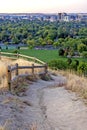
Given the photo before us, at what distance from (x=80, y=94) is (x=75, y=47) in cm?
6029

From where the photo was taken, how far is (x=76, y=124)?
877cm

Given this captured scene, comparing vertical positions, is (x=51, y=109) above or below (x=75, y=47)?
above

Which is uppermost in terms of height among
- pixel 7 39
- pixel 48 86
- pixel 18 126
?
pixel 18 126

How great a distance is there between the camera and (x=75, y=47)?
7119 cm

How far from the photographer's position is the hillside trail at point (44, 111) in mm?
8305

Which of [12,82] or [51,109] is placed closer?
[51,109]

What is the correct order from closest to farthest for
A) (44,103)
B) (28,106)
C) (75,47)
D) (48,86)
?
1. (28,106)
2. (44,103)
3. (48,86)
4. (75,47)

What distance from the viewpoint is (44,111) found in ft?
32.1

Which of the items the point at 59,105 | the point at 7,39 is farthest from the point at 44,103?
the point at 7,39

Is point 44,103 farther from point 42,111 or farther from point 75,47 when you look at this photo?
point 75,47

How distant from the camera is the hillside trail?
8305 millimetres

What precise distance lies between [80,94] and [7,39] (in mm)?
81455

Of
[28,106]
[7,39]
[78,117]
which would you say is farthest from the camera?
[7,39]

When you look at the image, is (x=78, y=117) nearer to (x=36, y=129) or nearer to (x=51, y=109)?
(x=51, y=109)
